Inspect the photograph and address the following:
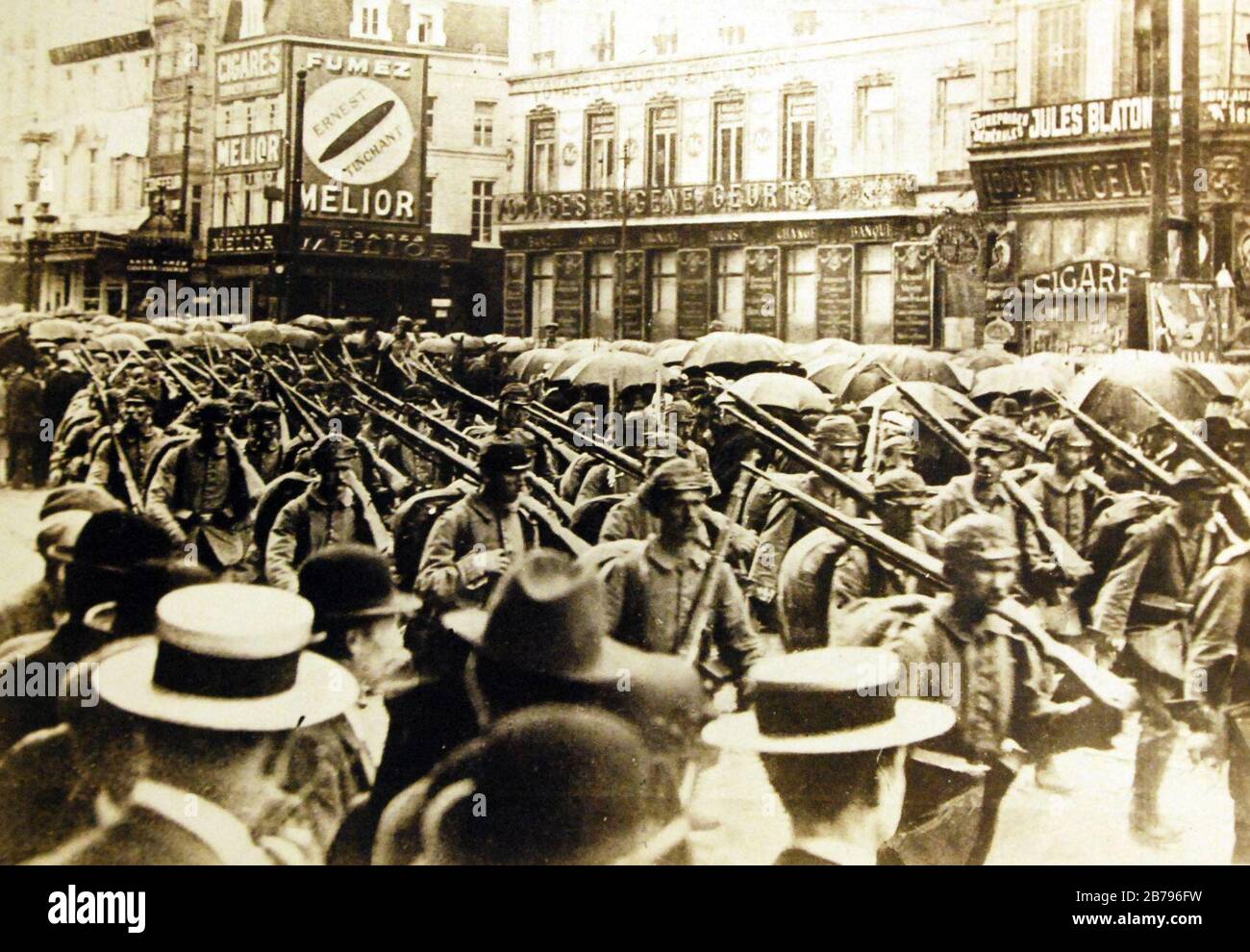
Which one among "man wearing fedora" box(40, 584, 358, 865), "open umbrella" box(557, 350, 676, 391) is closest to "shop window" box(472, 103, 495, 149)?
"open umbrella" box(557, 350, 676, 391)

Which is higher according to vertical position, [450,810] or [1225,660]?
[1225,660]

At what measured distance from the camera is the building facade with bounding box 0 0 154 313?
4.84 meters

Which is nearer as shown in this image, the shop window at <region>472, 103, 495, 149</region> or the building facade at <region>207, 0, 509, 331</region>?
the building facade at <region>207, 0, 509, 331</region>

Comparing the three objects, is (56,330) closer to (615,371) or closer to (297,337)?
(297,337)

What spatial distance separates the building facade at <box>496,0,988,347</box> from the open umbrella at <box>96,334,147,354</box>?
1.66 meters

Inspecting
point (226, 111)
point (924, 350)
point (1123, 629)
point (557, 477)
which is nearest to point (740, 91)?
point (924, 350)

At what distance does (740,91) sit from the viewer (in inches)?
204

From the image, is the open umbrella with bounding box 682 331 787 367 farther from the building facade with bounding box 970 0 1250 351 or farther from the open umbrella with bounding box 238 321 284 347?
the open umbrella with bounding box 238 321 284 347

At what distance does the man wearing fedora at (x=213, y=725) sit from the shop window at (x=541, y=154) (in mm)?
2364

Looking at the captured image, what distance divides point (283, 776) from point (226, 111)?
2.95 meters

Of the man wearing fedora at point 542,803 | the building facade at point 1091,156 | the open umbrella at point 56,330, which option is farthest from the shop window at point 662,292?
the open umbrella at point 56,330

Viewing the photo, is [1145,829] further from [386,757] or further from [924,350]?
[386,757]

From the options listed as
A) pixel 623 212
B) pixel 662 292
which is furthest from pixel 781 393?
pixel 623 212
